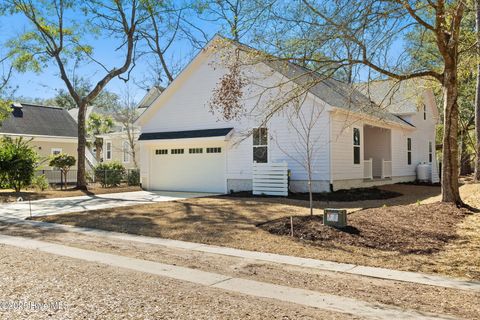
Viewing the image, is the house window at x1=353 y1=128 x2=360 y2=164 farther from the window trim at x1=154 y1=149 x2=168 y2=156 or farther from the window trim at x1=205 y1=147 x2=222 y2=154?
the window trim at x1=154 y1=149 x2=168 y2=156

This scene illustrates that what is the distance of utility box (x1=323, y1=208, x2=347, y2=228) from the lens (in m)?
8.31

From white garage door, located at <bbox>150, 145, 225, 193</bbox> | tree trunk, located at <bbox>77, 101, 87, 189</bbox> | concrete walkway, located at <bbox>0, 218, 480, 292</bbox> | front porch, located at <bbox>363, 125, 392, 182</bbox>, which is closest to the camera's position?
concrete walkway, located at <bbox>0, 218, 480, 292</bbox>

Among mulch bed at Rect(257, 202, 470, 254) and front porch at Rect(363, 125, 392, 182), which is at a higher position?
front porch at Rect(363, 125, 392, 182)

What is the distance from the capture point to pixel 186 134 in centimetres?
1859

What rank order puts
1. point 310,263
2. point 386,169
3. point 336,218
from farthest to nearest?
1. point 386,169
2. point 336,218
3. point 310,263

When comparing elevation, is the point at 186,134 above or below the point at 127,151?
above

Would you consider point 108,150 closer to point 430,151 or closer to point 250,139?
point 250,139

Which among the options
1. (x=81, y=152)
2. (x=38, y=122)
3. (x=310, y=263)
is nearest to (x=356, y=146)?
(x=310, y=263)

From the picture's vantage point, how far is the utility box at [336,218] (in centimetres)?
831

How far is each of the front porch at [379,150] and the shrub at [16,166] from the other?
1629 centimetres

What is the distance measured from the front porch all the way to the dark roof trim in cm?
803

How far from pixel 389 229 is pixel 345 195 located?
22.1ft

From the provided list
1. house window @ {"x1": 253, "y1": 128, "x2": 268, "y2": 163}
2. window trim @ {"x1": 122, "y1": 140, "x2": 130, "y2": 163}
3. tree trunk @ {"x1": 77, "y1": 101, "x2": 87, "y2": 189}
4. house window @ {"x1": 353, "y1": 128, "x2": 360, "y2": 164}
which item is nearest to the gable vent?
window trim @ {"x1": 122, "y1": 140, "x2": 130, "y2": 163}

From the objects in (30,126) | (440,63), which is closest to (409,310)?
(440,63)
